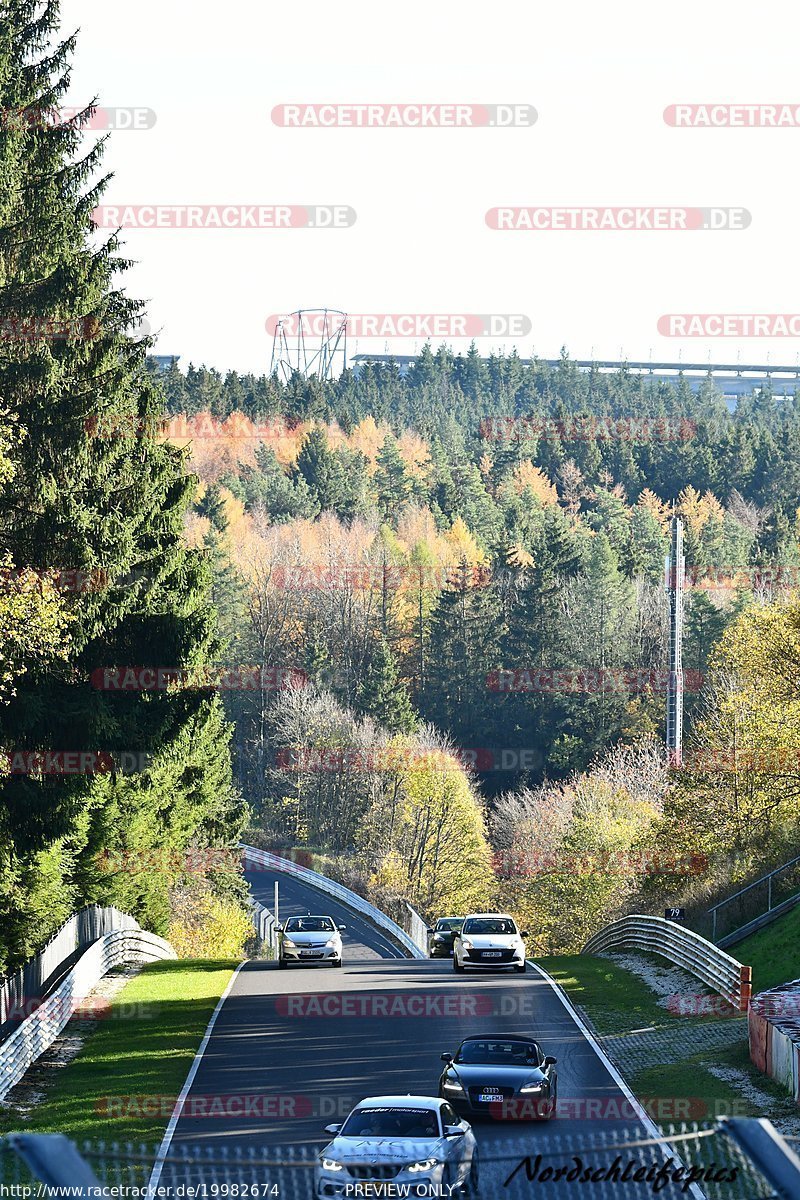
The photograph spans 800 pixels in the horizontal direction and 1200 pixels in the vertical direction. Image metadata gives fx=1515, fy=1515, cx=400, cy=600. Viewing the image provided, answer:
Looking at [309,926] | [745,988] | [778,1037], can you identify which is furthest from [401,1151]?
[309,926]

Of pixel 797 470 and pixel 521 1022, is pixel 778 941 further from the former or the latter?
pixel 797 470

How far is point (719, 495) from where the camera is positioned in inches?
6147

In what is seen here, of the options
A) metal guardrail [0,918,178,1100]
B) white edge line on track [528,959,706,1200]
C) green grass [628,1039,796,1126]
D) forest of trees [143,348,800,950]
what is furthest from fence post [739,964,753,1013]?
forest of trees [143,348,800,950]

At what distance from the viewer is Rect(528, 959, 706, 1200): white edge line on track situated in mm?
16212

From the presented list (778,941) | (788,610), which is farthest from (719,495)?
(778,941)

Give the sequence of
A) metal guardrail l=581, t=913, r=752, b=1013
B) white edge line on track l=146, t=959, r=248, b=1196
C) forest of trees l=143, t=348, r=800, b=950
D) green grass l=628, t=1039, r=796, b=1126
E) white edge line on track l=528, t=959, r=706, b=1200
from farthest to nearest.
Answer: forest of trees l=143, t=348, r=800, b=950 < metal guardrail l=581, t=913, r=752, b=1013 < green grass l=628, t=1039, r=796, b=1126 < white edge line on track l=528, t=959, r=706, b=1200 < white edge line on track l=146, t=959, r=248, b=1196

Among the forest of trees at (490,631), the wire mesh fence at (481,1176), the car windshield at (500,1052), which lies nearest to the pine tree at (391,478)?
the forest of trees at (490,631)

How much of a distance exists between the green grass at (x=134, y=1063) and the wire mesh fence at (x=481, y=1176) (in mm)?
1623

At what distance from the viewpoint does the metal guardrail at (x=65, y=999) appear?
71.6 feet

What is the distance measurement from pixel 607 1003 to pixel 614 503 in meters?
112

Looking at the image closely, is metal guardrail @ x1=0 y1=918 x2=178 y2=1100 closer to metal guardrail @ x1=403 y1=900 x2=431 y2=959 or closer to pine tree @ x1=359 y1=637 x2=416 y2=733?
metal guardrail @ x1=403 y1=900 x2=431 y2=959

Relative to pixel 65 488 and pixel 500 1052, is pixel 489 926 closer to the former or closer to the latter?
pixel 65 488

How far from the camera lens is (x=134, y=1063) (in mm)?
24125

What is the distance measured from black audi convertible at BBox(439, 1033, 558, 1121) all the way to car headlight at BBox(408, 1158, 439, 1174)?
4.62 metres
